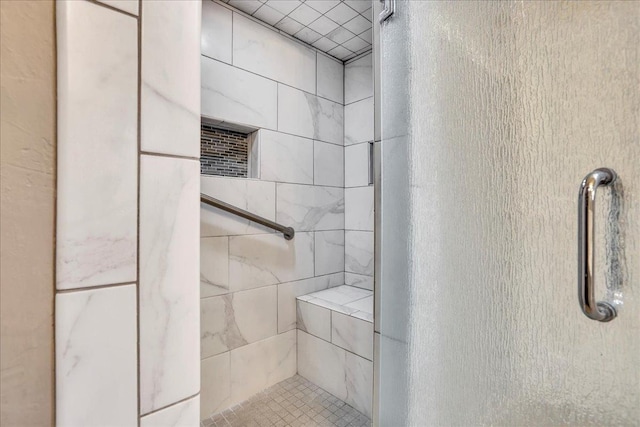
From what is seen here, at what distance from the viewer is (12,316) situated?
256 mm

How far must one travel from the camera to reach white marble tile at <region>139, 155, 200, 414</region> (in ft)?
1.03

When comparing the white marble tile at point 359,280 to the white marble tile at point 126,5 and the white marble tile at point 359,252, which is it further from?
the white marble tile at point 126,5

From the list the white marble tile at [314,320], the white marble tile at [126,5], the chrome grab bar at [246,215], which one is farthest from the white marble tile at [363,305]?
the white marble tile at [126,5]

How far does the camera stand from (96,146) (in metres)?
0.29

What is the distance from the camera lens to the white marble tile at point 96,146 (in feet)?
0.90

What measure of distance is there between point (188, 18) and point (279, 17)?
143 cm

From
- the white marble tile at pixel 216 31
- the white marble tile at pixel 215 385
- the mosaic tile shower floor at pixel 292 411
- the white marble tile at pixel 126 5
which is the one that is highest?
the white marble tile at pixel 216 31

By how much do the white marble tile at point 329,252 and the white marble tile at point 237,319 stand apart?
0.36 meters

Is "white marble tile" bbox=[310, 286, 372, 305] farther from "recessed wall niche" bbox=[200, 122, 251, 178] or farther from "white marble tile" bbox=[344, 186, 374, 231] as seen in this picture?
"recessed wall niche" bbox=[200, 122, 251, 178]

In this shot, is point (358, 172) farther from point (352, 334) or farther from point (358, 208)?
point (352, 334)

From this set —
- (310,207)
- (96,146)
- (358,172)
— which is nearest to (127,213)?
(96,146)

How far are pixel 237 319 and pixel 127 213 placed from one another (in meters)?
1.27

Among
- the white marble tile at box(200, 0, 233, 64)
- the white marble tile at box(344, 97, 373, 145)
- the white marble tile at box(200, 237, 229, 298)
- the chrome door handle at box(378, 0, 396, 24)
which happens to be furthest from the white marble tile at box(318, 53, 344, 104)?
the white marble tile at box(200, 237, 229, 298)

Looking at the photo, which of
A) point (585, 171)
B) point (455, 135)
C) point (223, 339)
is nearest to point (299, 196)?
point (223, 339)
